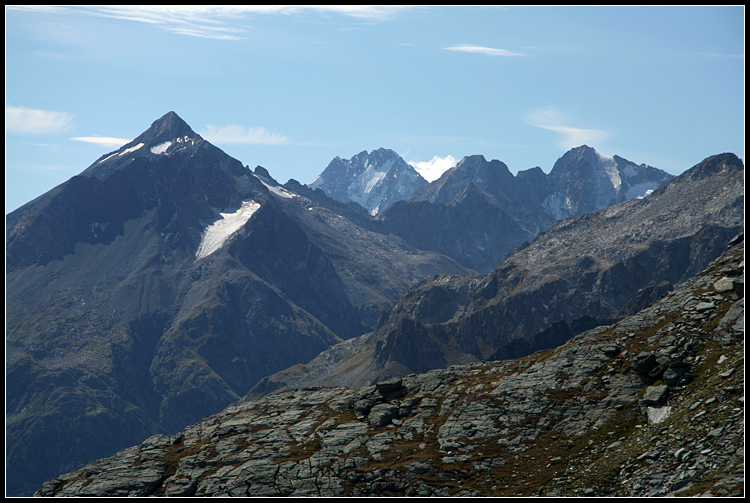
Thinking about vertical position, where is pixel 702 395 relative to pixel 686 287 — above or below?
below

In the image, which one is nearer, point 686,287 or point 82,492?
point 82,492

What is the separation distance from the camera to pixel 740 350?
69.5 meters

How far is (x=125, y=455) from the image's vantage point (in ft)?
334

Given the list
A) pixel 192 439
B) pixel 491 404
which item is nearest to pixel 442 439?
pixel 491 404

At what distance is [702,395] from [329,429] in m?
50.5

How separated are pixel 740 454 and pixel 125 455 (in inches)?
3393

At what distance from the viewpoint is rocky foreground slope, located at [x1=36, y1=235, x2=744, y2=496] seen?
63406mm

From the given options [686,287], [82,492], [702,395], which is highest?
[686,287]

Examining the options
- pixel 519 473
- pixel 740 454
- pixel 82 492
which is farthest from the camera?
pixel 82 492

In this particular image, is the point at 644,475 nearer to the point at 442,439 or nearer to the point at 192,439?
the point at 442,439

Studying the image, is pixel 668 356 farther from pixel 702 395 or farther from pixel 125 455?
pixel 125 455

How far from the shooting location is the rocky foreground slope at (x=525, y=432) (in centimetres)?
6341

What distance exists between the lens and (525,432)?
79.7 meters

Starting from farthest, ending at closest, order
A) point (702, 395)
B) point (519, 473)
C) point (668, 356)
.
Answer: point (668, 356) < point (519, 473) < point (702, 395)
